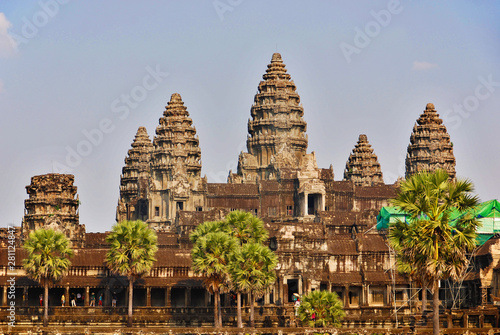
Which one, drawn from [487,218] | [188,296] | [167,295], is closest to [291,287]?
[188,296]

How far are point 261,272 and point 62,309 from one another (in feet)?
65.9

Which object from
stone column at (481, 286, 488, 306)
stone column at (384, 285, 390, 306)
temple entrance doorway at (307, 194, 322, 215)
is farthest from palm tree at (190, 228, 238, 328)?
temple entrance doorway at (307, 194, 322, 215)

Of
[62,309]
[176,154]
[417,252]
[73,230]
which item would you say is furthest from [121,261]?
[176,154]

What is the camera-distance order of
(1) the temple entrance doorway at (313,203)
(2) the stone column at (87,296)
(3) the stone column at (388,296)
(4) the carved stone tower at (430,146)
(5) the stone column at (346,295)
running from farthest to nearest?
1. (4) the carved stone tower at (430,146)
2. (1) the temple entrance doorway at (313,203)
3. (5) the stone column at (346,295)
4. (3) the stone column at (388,296)
5. (2) the stone column at (87,296)

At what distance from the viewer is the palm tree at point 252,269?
338ft

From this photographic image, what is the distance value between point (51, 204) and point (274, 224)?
26.7 meters

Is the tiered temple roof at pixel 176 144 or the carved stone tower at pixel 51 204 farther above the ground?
the tiered temple roof at pixel 176 144

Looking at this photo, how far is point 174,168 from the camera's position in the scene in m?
181

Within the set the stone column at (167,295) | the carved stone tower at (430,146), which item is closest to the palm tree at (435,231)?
the stone column at (167,295)

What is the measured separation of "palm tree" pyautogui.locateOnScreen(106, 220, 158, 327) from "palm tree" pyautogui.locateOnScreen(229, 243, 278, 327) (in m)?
10.5

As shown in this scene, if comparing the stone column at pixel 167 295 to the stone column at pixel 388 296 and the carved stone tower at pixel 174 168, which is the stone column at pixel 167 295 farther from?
the carved stone tower at pixel 174 168

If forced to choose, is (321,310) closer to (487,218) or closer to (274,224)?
(487,218)

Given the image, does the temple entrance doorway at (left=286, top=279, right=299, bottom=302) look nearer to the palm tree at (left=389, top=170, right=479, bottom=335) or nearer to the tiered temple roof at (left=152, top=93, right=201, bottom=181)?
the palm tree at (left=389, top=170, right=479, bottom=335)

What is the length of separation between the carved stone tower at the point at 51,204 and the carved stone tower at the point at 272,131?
51.1m
